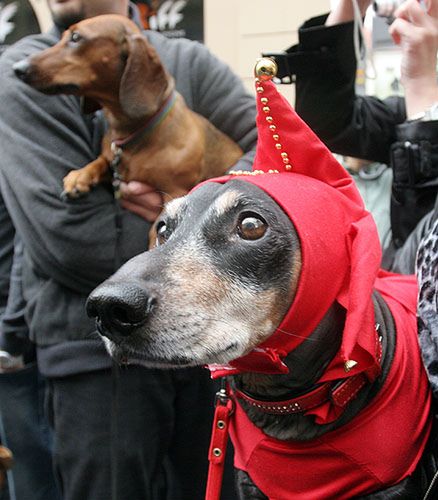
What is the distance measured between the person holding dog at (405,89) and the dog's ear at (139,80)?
0.38 m

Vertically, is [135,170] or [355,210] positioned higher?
[355,210]

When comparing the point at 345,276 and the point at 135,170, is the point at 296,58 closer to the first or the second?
the point at 135,170

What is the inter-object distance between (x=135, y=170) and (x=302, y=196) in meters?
0.79

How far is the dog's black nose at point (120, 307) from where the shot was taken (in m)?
0.99

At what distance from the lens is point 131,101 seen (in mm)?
1803

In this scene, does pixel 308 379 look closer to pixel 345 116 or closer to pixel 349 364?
pixel 349 364

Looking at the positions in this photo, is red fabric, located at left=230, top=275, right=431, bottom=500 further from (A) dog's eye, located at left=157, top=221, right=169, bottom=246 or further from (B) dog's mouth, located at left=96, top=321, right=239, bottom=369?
(A) dog's eye, located at left=157, top=221, right=169, bottom=246

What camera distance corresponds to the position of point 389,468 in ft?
3.71

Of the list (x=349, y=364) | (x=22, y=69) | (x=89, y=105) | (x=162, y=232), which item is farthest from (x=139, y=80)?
(x=349, y=364)

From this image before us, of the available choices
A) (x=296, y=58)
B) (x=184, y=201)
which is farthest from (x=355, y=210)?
(x=296, y=58)

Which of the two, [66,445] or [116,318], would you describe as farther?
[66,445]

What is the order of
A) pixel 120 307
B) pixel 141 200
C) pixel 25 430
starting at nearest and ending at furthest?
pixel 120 307
pixel 141 200
pixel 25 430

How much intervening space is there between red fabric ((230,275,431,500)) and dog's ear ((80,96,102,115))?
108 centimetres

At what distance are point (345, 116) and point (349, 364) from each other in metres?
0.91
